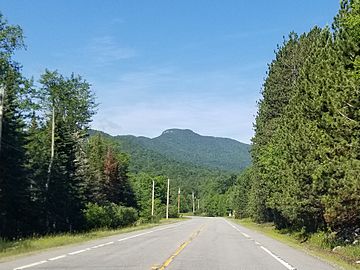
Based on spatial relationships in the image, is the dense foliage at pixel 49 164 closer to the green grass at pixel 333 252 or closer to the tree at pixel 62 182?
the tree at pixel 62 182

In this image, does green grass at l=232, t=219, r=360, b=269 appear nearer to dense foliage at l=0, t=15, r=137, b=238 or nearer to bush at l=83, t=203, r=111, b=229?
dense foliage at l=0, t=15, r=137, b=238

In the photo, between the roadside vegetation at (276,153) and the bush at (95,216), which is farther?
the bush at (95,216)

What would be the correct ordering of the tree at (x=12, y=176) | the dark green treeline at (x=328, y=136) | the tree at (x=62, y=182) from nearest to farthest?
the dark green treeline at (x=328, y=136)
the tree at (x=12, y=176)
the tree at (x=62, y=182)

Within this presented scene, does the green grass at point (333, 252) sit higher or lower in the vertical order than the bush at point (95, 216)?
lower

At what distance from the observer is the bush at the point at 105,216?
48.8m

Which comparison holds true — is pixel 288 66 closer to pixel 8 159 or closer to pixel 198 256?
pixel 8 159

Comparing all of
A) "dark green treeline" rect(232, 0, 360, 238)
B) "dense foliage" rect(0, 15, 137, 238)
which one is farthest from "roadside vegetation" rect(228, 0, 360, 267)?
"dense foliage" rect(0, 15, 137, 238)

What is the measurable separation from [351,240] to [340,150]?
697cm

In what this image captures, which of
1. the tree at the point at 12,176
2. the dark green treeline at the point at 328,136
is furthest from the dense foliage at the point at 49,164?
the dark green treeline at the point at 328,136

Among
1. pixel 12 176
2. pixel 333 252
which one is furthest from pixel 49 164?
pixel 333 252

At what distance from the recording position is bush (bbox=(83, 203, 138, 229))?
160ft

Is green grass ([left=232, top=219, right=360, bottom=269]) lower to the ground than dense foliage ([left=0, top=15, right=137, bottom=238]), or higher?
lower

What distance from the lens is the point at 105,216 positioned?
171ft

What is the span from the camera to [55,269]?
44.0ft
